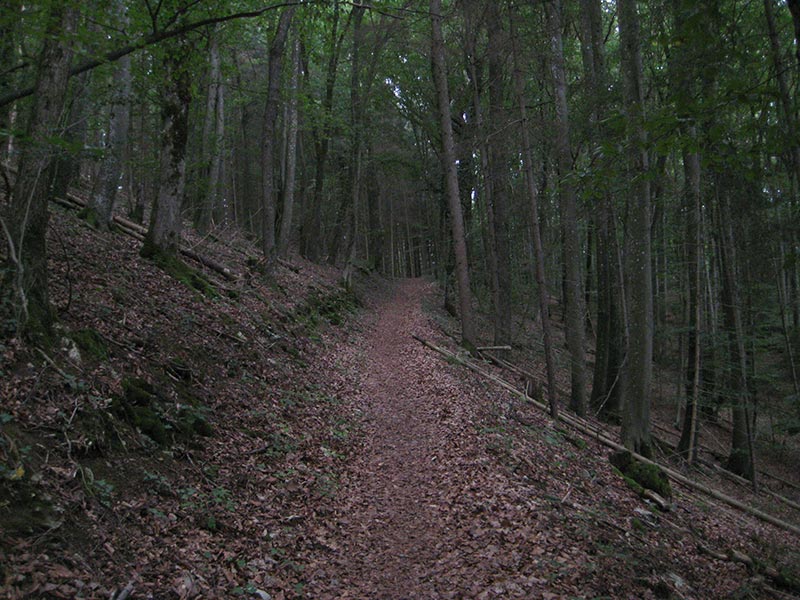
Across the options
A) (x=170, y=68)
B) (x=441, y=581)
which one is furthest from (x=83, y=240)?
(x=441, y=581)

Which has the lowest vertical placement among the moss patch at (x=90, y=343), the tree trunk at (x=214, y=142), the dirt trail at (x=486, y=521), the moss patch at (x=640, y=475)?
the moss patch at (x=640, y=475)

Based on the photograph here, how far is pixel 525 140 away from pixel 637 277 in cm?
335

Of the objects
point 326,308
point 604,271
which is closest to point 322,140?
point 326,308

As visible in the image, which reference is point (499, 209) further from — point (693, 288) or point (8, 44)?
point (8, 44)

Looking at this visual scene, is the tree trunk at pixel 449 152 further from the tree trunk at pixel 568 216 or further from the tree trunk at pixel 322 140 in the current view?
the tree trunk at pixel 322 140

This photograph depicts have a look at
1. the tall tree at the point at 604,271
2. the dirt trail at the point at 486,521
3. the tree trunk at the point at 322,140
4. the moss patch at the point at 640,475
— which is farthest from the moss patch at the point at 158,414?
the tree trunk at the point at 322,140

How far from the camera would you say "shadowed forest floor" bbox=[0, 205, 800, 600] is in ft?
13.4

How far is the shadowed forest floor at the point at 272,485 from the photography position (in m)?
4.09

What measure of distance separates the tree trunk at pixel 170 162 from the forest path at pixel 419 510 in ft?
17.6

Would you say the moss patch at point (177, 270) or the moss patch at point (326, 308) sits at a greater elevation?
the moss patch at point (177, 270)

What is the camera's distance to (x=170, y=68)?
9.00m

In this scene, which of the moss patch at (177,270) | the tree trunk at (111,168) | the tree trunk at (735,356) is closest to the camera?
the moss patch at (177,270)

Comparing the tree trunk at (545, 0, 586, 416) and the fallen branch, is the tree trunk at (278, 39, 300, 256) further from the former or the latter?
the tree trunk at (545, 0, 586, 416)

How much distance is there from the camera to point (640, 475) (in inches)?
358
